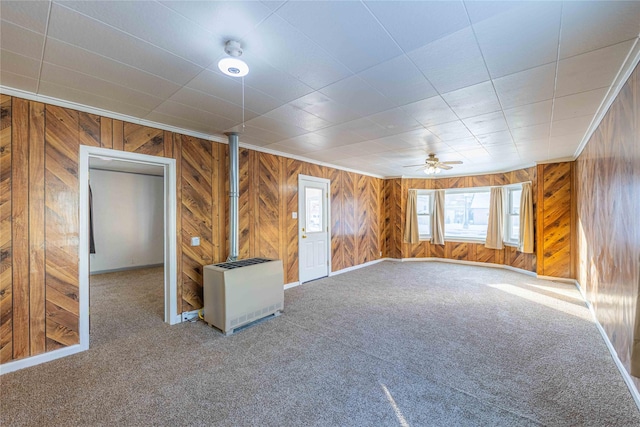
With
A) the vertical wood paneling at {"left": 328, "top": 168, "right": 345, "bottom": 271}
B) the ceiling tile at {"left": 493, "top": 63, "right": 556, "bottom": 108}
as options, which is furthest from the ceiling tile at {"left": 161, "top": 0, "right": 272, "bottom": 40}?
the vertical wood paneling at {"left": 328, "top": 168, "right": 345, "bottom": 271}

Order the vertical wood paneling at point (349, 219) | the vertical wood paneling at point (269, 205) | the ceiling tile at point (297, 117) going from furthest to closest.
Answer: the vertical wood paneling at point (349, 219)
the vertical wood paneling at point (269, 205)
the ceiling tile at point (297, 117)

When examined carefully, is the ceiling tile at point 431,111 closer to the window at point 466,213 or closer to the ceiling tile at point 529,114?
the ceiling tile at point 529,114

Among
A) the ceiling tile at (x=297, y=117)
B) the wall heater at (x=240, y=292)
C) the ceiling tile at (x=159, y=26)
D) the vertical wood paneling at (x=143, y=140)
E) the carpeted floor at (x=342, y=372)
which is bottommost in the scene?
the carpeted floor at (x=342, y=372)

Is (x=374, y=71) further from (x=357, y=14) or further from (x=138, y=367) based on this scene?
(x=138, y=367)

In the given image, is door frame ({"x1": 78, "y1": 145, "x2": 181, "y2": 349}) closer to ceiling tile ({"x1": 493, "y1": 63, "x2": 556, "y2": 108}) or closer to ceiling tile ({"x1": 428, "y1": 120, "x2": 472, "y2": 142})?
ceiling tile ({"x1": 428, "y1": 120, "x2": 472, "y2": 142})

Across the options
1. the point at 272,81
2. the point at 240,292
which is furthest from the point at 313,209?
the point at 272,81

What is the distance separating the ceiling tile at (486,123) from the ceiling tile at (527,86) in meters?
0.31

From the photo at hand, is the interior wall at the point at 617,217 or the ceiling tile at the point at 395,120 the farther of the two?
the ceiling tile at the point at 395,120

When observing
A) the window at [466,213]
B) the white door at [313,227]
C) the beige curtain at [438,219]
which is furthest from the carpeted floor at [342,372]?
the beige curtain at [438,219]

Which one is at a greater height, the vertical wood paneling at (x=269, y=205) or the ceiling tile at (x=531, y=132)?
the ceiling tile at (x=531, y=132)

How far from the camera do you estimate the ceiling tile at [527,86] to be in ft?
7.02

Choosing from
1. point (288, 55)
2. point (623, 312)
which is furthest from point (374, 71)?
point (623, 312)

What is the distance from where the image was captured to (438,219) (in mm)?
7590

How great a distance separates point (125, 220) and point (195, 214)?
14.1 feet
